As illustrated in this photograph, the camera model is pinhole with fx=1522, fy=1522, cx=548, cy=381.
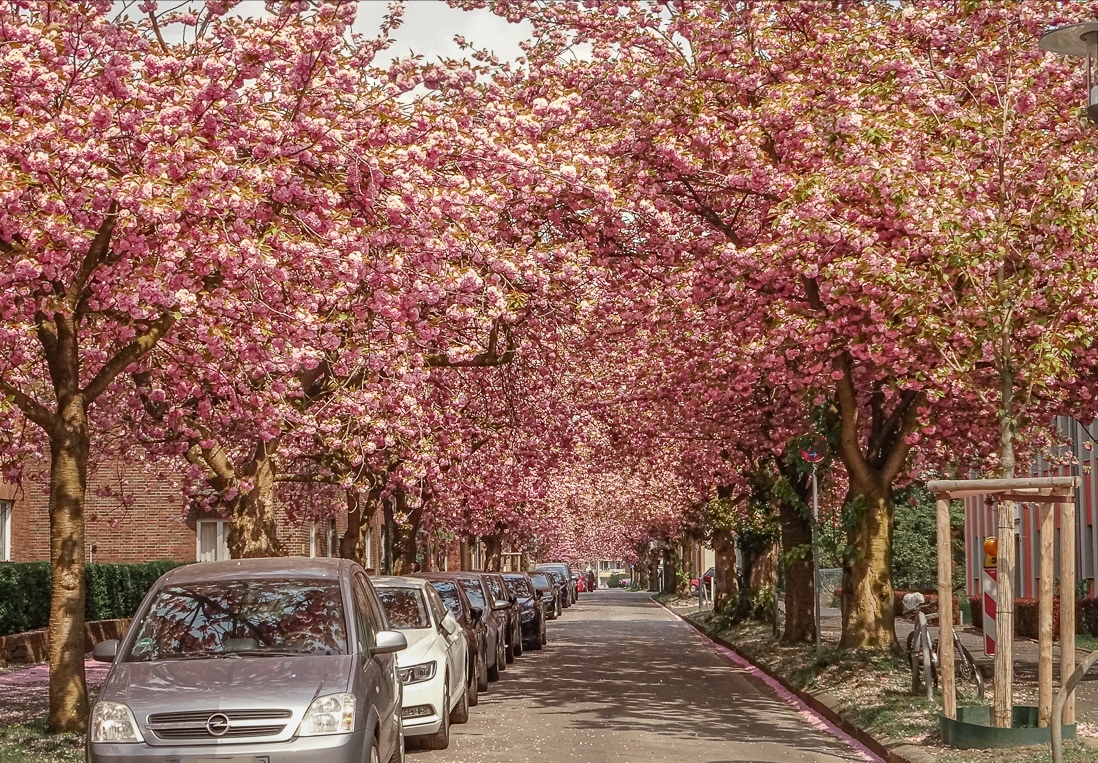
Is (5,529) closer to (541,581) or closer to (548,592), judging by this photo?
(541,581)

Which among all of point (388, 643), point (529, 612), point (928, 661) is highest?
point (388, 643)

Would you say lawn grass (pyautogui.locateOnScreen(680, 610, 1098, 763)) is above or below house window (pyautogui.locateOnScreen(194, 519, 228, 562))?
below

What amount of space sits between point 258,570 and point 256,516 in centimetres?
998

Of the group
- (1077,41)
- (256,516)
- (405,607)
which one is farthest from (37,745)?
(1077,41)

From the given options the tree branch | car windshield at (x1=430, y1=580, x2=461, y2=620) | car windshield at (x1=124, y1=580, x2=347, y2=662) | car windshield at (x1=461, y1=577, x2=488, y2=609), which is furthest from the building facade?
car windshield at (x1=124, y1=580, x2=347, y2=662)

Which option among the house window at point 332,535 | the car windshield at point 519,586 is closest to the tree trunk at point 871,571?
the car windshield at point 519,586

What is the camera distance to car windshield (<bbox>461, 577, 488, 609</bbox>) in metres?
24.6

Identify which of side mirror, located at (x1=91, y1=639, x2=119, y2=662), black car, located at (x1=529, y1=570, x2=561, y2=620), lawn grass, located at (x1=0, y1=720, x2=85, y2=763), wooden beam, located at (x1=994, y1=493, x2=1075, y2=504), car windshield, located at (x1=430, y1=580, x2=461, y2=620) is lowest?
black car, located at (x1=529, y1=570, x2=561, y2=620)

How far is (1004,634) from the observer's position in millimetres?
12586

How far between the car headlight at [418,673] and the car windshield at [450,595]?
612cm

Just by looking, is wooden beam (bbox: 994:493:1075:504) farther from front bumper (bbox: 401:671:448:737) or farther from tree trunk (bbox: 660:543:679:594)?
tree trunk (bbox: 660:543:679:594)

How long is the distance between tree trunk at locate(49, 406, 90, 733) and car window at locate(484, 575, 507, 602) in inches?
509

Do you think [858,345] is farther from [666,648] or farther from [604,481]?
[604,481]

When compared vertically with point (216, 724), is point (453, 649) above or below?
below
